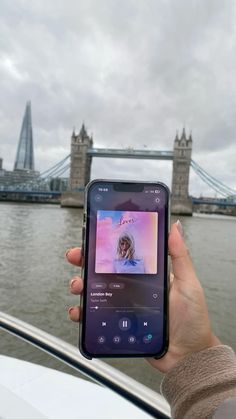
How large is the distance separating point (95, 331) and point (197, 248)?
10.9m

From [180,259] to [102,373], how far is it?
45 cm

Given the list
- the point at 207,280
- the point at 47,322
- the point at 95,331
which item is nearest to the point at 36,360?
the point at 47,322

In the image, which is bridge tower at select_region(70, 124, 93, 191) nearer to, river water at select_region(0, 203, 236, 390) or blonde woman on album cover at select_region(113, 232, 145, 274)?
river water at select_region(0, 203, 236, 390)

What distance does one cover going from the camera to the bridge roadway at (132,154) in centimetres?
4469

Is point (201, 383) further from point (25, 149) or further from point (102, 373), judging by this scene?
point (25, 149)

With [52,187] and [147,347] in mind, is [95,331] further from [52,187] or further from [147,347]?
[52,187]

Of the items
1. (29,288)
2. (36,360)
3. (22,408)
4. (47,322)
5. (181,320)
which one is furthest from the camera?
(29,288)

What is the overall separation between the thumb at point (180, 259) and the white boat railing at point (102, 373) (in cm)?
38

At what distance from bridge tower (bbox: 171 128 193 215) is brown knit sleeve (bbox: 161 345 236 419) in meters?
38.9

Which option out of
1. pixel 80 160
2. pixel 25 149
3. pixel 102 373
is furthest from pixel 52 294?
pixel 25 149

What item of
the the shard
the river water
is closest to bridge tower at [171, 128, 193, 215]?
the river water

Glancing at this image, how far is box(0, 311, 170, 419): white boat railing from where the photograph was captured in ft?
3.08

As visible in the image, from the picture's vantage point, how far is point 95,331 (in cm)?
75

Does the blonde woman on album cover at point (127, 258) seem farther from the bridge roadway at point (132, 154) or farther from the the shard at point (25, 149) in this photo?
the the shard at point (25, 149)
